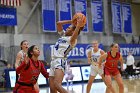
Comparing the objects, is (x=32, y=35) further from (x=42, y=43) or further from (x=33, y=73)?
(x=33, y=73)

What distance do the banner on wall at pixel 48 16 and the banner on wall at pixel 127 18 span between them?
689cm

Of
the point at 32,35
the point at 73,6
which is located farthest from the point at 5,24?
the point at 73,6

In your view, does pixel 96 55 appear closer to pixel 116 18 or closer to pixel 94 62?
pixel 94 62

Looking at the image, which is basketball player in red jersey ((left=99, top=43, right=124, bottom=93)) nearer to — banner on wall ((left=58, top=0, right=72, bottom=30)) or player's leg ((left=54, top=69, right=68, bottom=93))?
player's leg ((left=54, top=69, right=68, bottom=93))

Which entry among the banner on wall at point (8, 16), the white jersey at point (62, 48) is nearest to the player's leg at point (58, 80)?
the white jersey at point (62, 48)

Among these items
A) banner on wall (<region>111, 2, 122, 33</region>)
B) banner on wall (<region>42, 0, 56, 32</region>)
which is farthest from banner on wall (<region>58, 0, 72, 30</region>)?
banner on wall (<region>111, 2, 122, 33</region>)

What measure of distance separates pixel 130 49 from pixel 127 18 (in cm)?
248

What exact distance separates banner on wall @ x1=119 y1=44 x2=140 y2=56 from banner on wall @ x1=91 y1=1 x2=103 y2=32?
7.55 feet

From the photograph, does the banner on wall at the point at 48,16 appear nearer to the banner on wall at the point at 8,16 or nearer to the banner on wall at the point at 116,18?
the banner on wall at the point at 8,16

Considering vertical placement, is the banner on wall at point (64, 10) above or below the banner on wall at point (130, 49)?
above

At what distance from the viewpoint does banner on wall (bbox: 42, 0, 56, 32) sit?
2077cm

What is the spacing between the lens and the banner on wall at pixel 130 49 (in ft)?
82.5

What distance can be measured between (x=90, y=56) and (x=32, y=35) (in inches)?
463

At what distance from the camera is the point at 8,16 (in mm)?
18969
